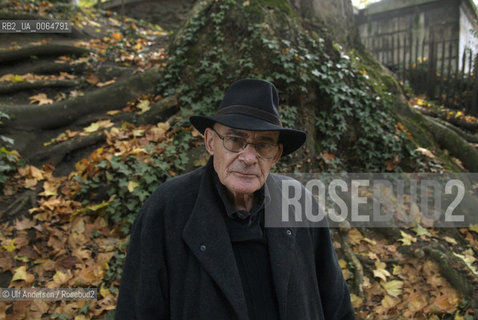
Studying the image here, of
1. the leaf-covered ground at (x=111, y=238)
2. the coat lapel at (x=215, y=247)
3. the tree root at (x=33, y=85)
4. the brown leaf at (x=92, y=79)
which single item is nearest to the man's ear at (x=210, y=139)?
the coat lapel at (x=215, y=247)

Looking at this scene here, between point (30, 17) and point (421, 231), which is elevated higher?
point (30, 17)

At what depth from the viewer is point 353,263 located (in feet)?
12.2

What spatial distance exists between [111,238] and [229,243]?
8.05 feet

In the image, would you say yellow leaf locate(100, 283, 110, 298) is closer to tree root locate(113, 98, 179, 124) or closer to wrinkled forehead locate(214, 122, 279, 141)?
wrinkled forehead locate(214, 122, 279, 141)

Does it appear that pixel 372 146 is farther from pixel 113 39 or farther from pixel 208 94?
pixel 113 39

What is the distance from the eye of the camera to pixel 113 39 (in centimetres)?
780

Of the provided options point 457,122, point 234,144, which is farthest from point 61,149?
point 457,122

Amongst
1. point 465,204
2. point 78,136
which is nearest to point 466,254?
point 465,204

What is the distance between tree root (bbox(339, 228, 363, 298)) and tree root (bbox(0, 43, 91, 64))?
632 centimetres

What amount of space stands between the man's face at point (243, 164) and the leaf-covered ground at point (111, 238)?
2.08 m

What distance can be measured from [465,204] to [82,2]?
22141 mm

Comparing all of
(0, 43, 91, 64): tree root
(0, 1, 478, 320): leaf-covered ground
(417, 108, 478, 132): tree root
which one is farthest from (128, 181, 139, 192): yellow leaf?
(417, 108, 478, 132): tree root

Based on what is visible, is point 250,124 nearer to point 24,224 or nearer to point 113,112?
point 24,224

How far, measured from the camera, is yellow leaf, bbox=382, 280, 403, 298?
356 centimetres
